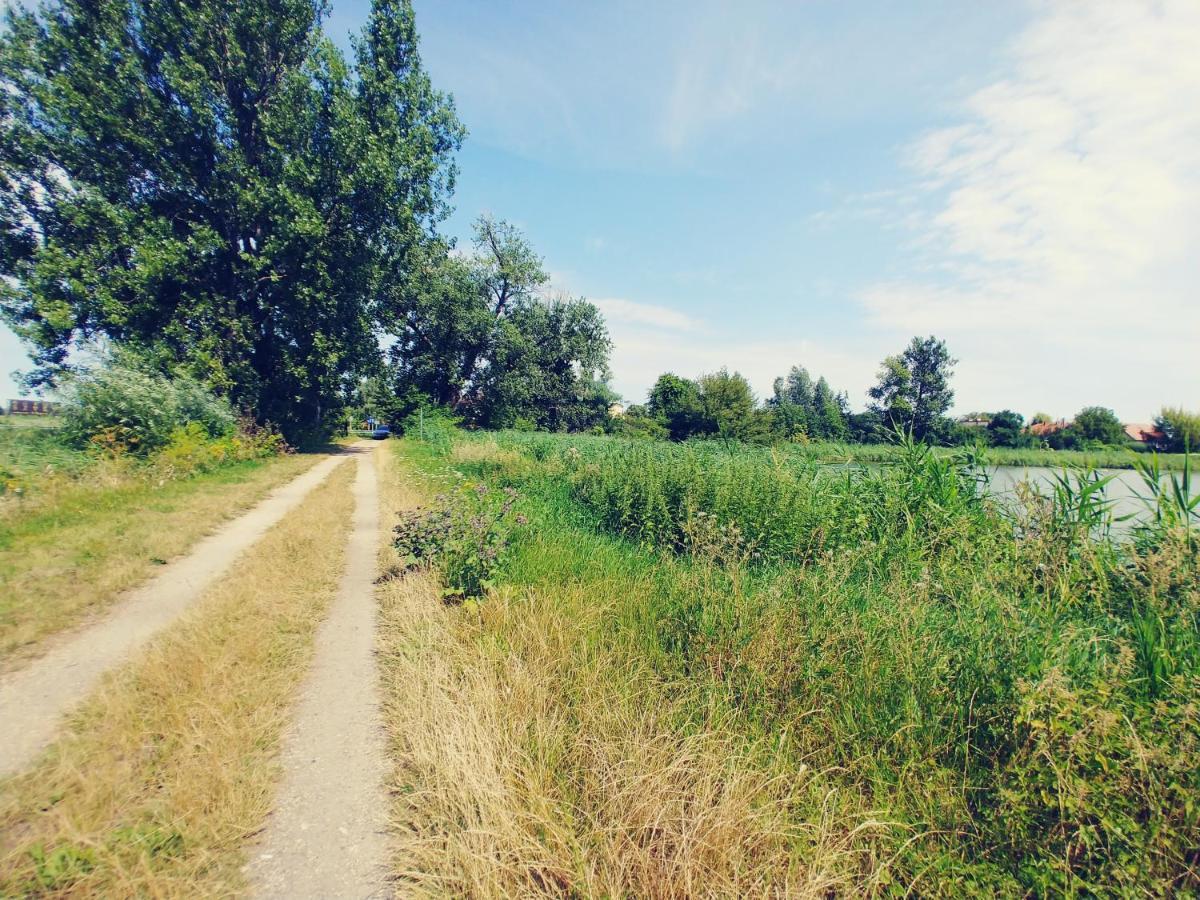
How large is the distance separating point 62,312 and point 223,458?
27.3ft

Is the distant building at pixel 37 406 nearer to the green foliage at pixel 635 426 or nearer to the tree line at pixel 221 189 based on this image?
the tree line at pixel 221 189

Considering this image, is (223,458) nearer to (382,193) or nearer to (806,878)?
(382,193)

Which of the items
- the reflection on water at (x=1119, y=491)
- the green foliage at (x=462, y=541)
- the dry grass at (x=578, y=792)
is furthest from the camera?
the reflection on water at (x=1119, y=491)

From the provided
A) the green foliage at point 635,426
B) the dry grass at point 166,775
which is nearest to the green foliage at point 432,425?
the green foliage at point 635,426

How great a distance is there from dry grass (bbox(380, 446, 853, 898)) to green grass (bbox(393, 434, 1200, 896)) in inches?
1.0

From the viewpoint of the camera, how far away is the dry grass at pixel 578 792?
7.05 ft

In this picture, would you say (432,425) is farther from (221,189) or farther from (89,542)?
(89,542)

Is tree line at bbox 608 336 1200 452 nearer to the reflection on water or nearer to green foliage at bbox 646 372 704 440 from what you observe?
green foliage at bbox 646 372 704 440

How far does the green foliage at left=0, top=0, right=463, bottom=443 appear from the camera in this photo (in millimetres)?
17562

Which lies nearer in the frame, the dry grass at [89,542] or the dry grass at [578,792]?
the dry grass at [578,792]

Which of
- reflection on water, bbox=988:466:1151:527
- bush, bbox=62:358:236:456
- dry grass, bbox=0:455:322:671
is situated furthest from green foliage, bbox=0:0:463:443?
reflection on water, bbox=988:466:1151:527

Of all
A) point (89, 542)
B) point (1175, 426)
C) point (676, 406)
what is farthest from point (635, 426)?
point (89, 542)

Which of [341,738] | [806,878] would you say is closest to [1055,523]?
[806,878]

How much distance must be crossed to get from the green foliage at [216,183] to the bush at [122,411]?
3053 mm
